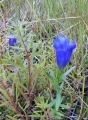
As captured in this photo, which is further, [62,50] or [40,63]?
[40,63]

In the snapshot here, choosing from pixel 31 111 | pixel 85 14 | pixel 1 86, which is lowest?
pixel 31 111

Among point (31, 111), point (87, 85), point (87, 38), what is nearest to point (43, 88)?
point (31, 111)

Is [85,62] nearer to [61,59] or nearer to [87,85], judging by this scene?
[87,85]

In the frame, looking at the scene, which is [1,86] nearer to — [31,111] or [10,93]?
[10,93]

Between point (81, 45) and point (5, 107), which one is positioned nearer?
point (5, 107)

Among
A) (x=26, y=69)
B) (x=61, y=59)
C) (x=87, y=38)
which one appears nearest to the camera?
(x=61, y=59)

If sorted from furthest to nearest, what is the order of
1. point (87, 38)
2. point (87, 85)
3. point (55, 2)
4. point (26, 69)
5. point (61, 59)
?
1. point (55, 2)
2. point (87, 38)
3. point (87, 85)
4. point (26, 69)
5. point (61, 59)

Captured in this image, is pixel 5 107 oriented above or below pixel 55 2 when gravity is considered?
below
